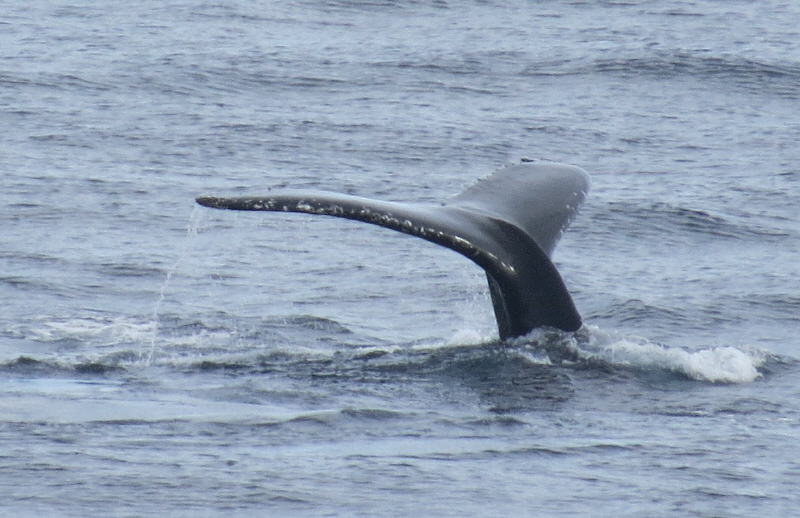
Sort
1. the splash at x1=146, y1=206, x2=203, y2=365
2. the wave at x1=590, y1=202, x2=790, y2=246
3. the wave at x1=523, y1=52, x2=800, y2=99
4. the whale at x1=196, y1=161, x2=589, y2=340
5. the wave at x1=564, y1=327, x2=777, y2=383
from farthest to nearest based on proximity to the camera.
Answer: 1. the wave at x1=523, y1=52, x2=800, y2=99
2. the wave at x1=590, y1=202, x2=790, y2=246
3. the splash at x1=146, y1=206, x2=203, y2=365
4. the wave at x1=564, y1=327, x2=777, y2=383
5. the whale at x1=196, y1=161, x2=589, y2=340

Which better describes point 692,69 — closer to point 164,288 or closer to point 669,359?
point 164,288

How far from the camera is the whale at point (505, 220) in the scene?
8.35 m

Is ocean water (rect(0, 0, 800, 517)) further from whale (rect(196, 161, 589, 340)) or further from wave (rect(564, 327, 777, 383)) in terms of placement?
whale (rect(196, 161, 589, 340))

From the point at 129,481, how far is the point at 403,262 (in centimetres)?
661

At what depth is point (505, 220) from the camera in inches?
355

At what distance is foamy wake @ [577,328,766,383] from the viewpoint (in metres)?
9.67

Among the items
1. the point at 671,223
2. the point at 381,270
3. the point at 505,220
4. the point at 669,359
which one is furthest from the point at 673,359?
the point at 671,223

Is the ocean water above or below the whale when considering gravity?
below

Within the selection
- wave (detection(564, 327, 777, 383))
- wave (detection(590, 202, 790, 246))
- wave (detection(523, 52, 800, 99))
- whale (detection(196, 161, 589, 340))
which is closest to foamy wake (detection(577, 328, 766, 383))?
wave (detection(564, 327, 777, 383))

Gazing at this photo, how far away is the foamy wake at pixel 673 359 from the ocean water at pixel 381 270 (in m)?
0.03

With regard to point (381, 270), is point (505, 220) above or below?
above

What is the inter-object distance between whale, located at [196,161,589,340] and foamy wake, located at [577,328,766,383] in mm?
197

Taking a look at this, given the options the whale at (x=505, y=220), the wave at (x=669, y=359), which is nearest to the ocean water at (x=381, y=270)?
the wave at (x=669, y=359)

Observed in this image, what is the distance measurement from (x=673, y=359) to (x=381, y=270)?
406 cm
